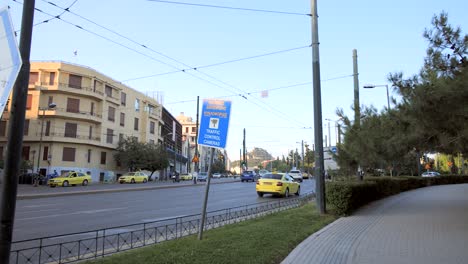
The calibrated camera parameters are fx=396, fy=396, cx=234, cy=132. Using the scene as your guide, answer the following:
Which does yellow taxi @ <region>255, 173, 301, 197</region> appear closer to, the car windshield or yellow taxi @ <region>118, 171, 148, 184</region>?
the car windshield

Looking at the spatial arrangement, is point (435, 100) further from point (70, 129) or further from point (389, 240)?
point (70, 129)

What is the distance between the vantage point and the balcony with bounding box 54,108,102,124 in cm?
5231

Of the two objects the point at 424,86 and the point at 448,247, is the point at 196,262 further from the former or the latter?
the point at 424,86

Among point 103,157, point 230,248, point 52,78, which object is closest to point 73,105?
point 52,78

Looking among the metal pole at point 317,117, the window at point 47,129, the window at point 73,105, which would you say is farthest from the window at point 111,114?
the metal pole at point 317,117

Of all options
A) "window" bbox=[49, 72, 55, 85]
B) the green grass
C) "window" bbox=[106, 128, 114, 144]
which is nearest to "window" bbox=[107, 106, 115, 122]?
"window" bbox=[106, 128, 114, 144]

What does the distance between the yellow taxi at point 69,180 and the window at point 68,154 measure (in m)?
11.6

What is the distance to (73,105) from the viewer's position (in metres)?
54.6

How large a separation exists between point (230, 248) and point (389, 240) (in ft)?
13.3

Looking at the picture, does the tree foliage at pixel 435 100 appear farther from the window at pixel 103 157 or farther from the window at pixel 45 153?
the window at pixel 103 157

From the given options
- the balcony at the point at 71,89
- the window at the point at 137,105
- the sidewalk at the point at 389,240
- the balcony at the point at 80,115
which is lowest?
the sidewalk at the point at 389,240

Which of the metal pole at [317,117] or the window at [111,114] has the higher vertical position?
the window at [111,114]

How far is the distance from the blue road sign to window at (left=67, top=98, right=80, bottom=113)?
166 ft

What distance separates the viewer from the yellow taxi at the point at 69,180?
3931cm
